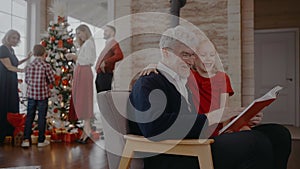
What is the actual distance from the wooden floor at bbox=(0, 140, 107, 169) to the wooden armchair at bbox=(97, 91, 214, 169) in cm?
151

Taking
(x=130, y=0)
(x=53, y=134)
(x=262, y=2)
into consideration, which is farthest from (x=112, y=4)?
(x=262, y=2)

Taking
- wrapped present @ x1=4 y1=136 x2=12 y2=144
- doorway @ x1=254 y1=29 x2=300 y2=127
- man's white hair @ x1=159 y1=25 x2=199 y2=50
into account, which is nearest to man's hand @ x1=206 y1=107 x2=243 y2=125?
man's white hair @ x1=159 y1=25 x2=199 y2=50

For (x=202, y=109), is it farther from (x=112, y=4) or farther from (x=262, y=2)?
(x=262, y=2)

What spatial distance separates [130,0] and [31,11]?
1.99 m

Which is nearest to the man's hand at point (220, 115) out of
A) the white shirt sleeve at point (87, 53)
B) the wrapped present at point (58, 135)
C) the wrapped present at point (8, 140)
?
the white shirt sleeve at point (87, 53)

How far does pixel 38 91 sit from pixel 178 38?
3.15m

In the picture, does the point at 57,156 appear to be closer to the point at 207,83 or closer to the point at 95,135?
the point at 95,135

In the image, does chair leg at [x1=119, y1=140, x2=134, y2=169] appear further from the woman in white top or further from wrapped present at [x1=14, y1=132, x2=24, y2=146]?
wrapped present at [x1=14, y1=132, x2=24, y2=146]

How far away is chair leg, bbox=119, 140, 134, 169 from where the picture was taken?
1587 mm

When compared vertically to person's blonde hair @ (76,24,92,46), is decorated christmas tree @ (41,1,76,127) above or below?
below

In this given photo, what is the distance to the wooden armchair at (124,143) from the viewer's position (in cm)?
145

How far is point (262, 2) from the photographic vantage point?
740cm

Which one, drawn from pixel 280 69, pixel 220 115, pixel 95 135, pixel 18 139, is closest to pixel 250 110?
pixel 220 115

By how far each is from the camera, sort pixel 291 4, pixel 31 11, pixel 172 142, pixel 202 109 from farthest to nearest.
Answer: pixel 291 4
pixel 31 11
pixel 202 109
pixel 172 142
